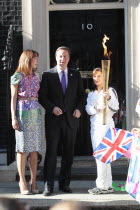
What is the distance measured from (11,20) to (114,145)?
3.26 meters

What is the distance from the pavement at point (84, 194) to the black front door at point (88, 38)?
923 millimetres

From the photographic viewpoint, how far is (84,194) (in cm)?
605

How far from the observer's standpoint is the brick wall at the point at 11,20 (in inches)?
298

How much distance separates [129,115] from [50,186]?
221 centimetres

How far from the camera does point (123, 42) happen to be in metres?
8.11

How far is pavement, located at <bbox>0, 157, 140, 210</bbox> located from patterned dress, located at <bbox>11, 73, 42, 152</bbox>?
650mm

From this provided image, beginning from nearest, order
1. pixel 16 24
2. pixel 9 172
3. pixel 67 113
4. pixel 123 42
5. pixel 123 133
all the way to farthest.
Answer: pixel 123 133 < pixel 67 113 < pixel 9 172 < pixel 16 24 < pixel 123 42

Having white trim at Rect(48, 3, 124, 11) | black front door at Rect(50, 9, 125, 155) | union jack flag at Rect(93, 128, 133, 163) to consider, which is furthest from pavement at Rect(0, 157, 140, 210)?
white trim at Rect(48, 3, 124, 11)

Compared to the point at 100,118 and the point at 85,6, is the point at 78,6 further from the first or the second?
the point at 100,118

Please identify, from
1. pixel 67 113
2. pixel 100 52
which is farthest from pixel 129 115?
pixel 67 113

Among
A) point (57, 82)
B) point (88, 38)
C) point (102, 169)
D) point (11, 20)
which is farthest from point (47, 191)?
point (88, 38)

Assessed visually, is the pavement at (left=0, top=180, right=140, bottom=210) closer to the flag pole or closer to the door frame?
the flag pole

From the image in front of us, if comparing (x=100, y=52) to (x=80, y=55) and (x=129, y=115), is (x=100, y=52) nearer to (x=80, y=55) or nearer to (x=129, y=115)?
(x=80, y=55)

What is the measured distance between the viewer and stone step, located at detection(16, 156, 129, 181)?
23.0ft
